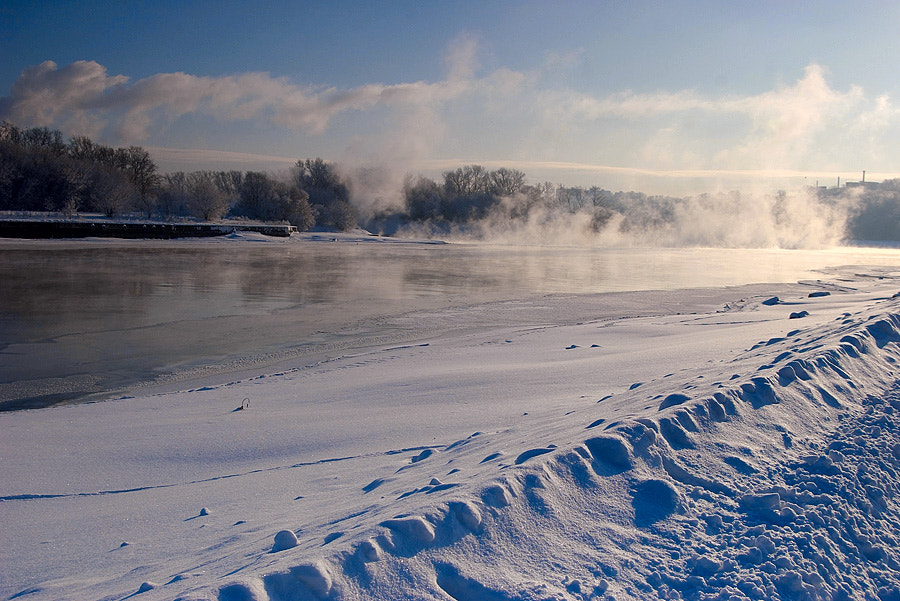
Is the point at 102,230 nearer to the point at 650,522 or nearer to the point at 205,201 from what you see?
A: the point at 205,201

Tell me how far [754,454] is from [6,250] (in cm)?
3399

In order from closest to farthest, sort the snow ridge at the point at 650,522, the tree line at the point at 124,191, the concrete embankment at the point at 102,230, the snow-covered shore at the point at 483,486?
the snow ridge at the point at 650,522 → the snow-covered shore at the point at 483,486 → the concrete embankment at the point at 102,230 → the tree line at the point at 124,191

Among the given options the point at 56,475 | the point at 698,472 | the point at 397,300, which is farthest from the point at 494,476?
the point at 397,300

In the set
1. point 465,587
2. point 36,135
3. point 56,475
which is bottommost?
point 56,475

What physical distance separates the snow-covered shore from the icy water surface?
85.4 inches

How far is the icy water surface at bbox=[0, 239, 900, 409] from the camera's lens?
8.41m

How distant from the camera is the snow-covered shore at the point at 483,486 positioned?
247cm

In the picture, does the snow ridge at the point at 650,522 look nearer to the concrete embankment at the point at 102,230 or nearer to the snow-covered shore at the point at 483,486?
the snow-covered shore at the point at 483,486

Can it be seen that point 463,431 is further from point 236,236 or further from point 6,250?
point 236,236

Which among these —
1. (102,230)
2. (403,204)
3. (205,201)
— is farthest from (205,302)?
(403,204)

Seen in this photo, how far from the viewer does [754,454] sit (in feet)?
12.0

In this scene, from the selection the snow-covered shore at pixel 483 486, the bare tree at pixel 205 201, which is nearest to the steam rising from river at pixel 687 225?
the bare tree at pixel 205 201

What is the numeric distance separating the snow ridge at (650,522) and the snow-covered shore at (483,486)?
1 centimetres

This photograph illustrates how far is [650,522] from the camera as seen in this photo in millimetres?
2871
